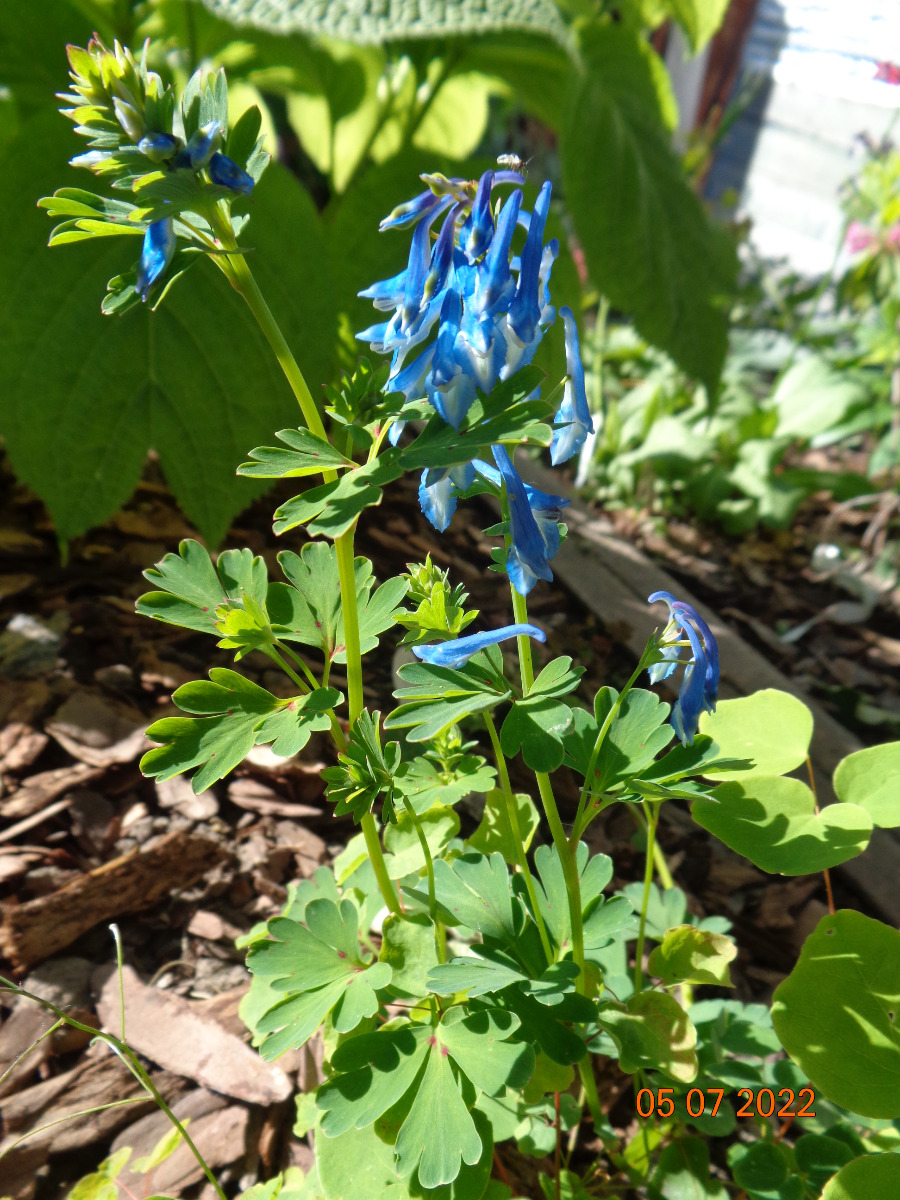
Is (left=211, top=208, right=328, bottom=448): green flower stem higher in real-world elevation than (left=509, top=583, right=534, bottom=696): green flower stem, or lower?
higher

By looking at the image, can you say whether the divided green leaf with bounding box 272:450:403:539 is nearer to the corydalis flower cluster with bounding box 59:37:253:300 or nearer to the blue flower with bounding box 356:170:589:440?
the blue flower with bounding box 356:170:589:440

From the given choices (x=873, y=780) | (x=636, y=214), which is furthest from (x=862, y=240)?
(x=873, y=780)

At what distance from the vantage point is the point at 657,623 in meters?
1.76

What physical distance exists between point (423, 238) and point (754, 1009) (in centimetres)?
88

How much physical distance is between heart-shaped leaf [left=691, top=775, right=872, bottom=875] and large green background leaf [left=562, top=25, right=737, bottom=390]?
3.79ft

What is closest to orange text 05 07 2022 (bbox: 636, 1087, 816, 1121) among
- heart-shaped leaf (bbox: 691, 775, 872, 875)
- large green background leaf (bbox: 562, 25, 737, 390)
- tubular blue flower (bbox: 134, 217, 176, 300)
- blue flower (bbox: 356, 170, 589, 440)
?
heart-shaped leaf (bbox: 691, 775, 872, 875)

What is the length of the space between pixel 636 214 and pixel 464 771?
1324mm

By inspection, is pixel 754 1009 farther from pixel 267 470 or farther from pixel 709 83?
pixel 709 83

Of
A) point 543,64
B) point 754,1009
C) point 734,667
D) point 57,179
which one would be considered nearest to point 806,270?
point 543,64

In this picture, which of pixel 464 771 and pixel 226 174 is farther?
pixel 464 771

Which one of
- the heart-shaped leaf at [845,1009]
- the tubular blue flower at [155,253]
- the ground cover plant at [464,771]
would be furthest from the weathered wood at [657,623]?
the tubular blue flower at [155,253]

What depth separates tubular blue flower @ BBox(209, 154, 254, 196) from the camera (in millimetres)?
536

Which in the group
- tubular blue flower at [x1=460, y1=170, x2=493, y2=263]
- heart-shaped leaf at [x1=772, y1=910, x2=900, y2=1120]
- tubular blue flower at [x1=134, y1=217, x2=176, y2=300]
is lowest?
heart-shaped leaf at [x1=772, y1=910, x2=900, y2=1120]

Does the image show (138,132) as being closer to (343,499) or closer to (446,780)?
(343,499)
